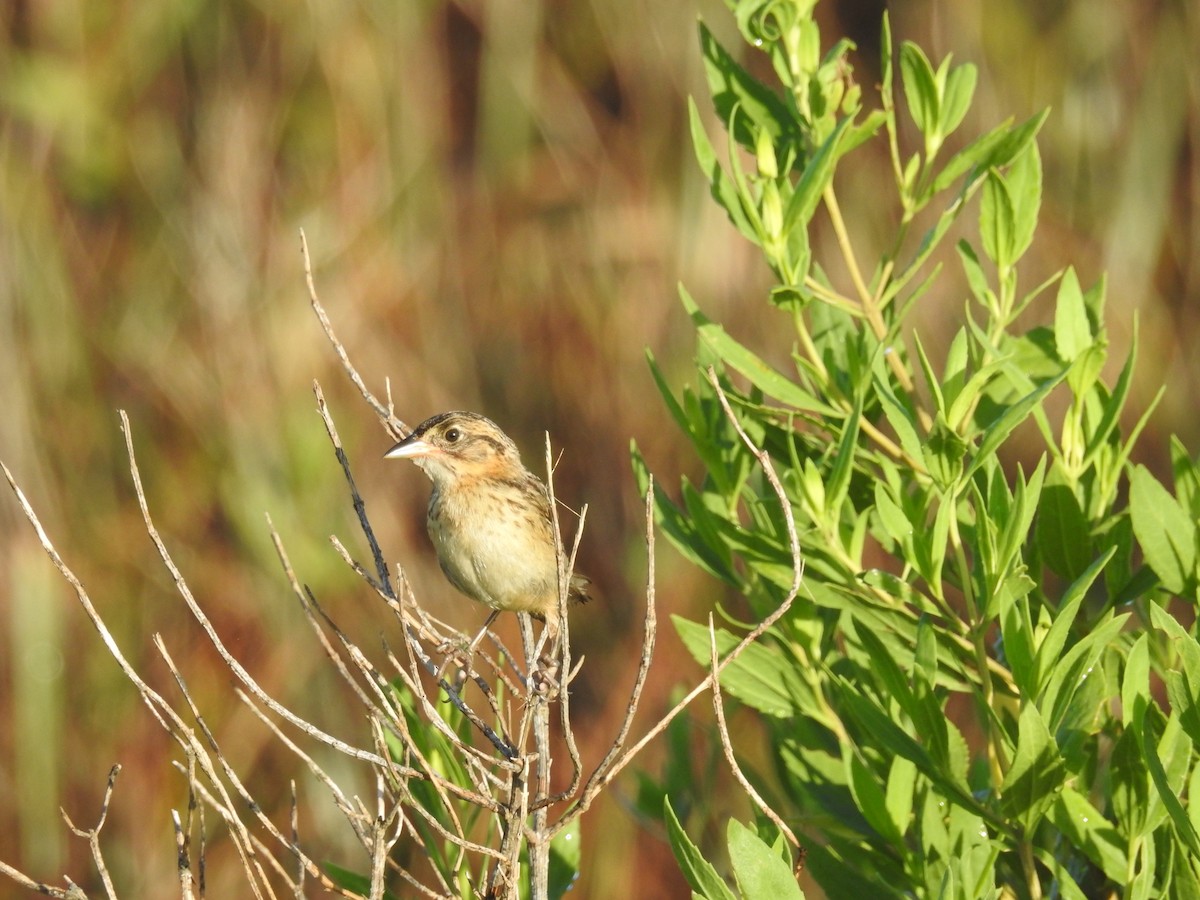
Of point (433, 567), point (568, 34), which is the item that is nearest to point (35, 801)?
point (433, 567)

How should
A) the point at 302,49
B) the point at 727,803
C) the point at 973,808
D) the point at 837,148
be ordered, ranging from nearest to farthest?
the point at 973,808
the point at 837,148
the point at 727,803
the point at 302,49

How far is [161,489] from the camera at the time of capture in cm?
660

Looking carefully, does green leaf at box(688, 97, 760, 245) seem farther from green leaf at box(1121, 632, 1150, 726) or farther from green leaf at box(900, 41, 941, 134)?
green leaf at box(1121, 632, 1150, 726)

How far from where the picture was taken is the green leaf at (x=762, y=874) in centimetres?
186

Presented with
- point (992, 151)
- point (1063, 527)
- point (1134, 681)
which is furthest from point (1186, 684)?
point (992, 151)

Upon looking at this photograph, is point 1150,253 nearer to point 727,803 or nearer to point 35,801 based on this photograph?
point 727,803

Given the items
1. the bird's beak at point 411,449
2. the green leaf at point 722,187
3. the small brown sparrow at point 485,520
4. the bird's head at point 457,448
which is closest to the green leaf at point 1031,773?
the green leaf at point 722,187

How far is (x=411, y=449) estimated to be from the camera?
11.9ft

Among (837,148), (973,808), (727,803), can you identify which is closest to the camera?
(973,808)

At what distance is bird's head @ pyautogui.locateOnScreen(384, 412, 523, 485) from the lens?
3.79 m

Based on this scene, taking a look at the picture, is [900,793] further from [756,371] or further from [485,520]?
[485,520]

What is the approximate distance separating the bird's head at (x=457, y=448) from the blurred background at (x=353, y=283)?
2161mm

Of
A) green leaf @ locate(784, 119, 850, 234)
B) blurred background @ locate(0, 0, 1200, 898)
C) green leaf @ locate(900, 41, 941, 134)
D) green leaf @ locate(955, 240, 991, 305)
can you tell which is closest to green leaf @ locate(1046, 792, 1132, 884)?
green leaf @ locate(955, 240, 991, 305)

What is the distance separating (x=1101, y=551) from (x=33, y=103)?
18.6 feet
